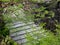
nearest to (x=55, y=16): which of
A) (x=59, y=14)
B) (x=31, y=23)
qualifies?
(x=59, y=14)

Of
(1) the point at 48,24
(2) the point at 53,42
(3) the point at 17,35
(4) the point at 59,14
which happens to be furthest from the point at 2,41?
(4) the point at 59,14

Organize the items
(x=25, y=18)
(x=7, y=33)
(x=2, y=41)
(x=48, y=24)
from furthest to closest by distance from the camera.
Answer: (x=48, y=24) → (x=25, y=18) → (x=7, y=33) → (x=2, y=41)

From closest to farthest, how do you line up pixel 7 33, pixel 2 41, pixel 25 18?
pixel 2 41
pixel 7 33
pixel 25 18

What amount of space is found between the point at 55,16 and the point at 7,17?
7.54 ft

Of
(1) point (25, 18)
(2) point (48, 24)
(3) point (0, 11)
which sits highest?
(3) point (0, 11)

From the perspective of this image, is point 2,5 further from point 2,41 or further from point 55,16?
point 55,16

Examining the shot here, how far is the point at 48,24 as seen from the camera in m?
6.62

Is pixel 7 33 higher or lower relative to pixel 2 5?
lower

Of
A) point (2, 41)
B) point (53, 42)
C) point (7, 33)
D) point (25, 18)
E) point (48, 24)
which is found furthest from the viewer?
point (48, 24)

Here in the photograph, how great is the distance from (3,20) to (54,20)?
2.18m

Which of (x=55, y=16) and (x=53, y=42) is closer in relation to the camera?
(x=53, y=42)

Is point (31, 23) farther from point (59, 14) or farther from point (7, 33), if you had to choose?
point (59, 14)

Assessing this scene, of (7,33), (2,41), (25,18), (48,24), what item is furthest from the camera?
(48,24)

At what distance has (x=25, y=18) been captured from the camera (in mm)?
5707
